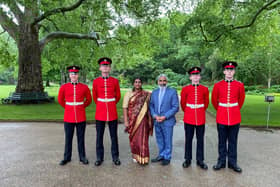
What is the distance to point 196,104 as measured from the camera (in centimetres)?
421

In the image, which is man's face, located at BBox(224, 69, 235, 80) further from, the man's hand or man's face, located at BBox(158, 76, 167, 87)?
the man's hand

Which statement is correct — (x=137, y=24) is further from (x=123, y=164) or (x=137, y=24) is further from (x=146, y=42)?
(x=123, y=164)

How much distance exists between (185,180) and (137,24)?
1227 centimetres

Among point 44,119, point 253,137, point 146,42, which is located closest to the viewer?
point 253,137

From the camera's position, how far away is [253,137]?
6.51 m

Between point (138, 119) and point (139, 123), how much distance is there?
80mm

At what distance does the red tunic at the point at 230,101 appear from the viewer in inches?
160

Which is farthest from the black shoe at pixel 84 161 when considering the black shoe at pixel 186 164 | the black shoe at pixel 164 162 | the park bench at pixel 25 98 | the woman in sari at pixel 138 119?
the park bench at pixel 25 98

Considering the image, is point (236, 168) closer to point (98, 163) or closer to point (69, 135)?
point (98, 163)

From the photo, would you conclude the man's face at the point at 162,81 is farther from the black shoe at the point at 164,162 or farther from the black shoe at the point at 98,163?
the black shoe at the point at 98,163

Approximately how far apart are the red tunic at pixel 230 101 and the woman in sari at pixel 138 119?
1392 mm

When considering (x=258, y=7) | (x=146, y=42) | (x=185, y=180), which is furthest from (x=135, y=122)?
(x=146, y=42)

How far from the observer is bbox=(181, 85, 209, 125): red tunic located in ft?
13.7

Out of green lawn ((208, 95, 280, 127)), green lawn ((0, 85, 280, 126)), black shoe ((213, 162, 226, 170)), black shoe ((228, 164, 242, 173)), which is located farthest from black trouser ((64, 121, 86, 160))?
green lawn ((208, 95, 280, 127))
